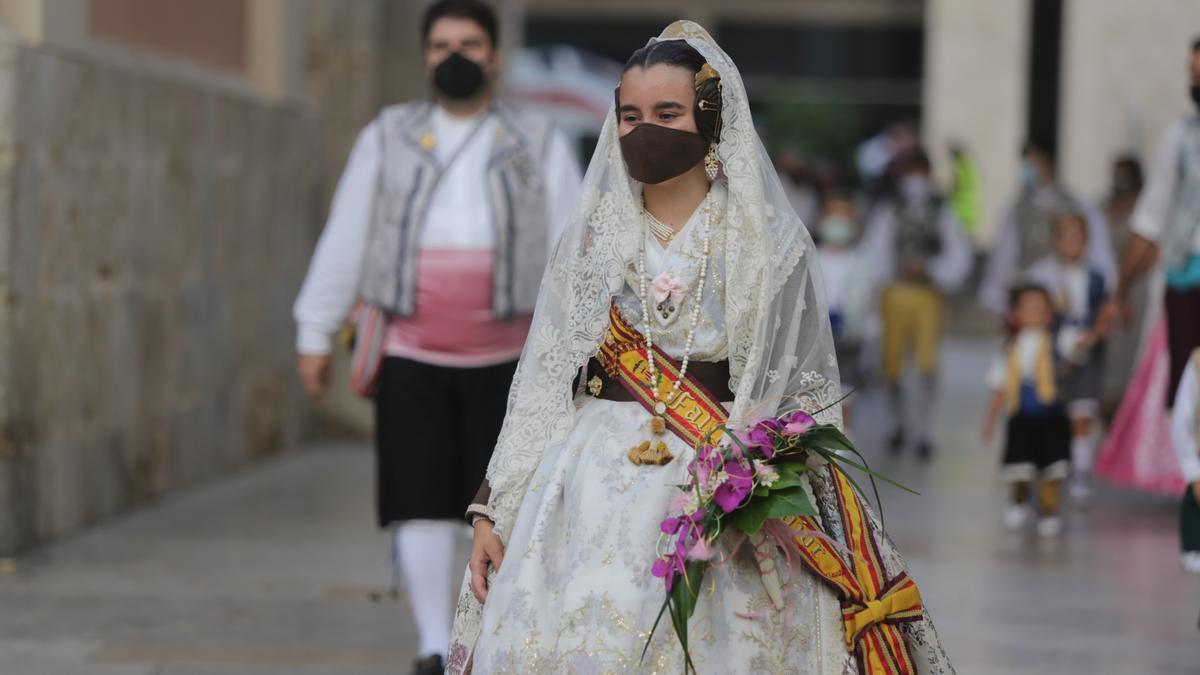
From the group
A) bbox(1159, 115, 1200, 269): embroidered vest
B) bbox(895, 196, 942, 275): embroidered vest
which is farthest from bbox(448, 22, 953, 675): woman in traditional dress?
bbox(895, 196, 942, 275): embroidered vest

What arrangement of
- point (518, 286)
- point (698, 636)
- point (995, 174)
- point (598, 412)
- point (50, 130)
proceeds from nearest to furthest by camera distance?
1. point (698, 636)
2. point (598, 412)
3. point (518, 286)
4. point (50, 130)
5. point (995, 174)

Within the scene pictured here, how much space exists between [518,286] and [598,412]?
6.37ft

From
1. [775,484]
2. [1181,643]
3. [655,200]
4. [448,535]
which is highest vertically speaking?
[655,200]

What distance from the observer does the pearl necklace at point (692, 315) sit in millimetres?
4229

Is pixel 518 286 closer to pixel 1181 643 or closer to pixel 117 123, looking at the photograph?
pixel 1181 643

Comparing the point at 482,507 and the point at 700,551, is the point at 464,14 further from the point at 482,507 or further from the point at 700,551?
the point at 700,551

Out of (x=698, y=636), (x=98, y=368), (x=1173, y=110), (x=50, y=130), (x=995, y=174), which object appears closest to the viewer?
(x=698, y=636)

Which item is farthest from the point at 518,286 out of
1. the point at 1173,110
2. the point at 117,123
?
the point at 1173,110

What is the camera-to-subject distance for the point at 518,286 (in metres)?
6.22

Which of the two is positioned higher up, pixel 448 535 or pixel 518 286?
pixel 518 286

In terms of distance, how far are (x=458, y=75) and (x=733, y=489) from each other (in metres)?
2.56

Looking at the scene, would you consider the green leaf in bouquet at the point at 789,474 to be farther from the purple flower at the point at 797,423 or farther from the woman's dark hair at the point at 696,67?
the woman's dark hair at the point at 696,67

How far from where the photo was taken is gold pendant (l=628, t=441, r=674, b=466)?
415cm

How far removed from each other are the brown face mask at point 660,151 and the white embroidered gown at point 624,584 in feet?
0.53
